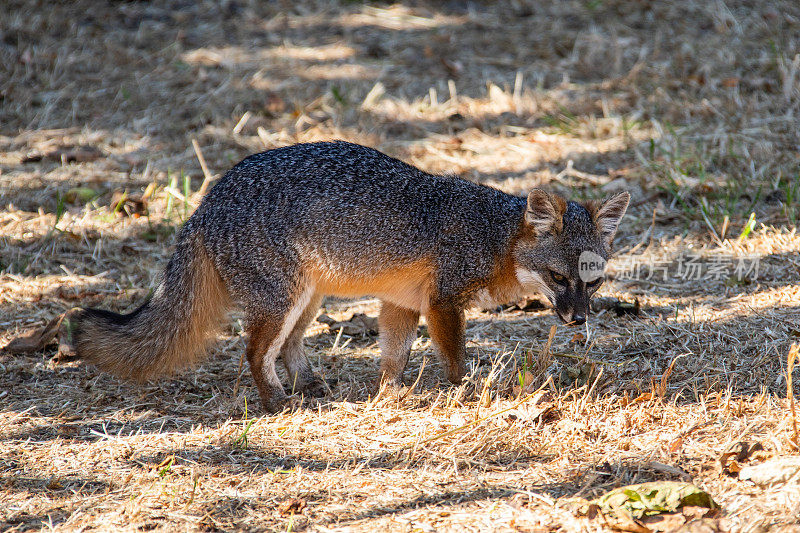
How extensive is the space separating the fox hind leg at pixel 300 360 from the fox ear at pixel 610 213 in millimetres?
1936

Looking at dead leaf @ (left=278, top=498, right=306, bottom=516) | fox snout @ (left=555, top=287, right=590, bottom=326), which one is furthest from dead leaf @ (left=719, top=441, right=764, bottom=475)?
dead leaf @ (left=278, top=498, right=306, bottom=516)

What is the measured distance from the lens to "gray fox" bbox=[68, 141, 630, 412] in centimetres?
498

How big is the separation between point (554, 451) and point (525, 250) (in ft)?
4.93

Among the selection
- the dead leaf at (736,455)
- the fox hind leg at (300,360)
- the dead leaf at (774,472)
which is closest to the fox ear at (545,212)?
the fox hind leg at (300,360)

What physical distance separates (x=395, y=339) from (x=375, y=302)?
1313 mm

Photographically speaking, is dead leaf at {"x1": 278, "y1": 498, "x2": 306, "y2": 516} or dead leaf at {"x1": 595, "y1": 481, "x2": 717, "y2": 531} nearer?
dead leaf at {"x1": 595, "y1": 481, "x2": 717, "y2": 531}

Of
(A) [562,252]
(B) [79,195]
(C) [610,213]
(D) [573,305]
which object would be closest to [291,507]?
(D) [573,305]

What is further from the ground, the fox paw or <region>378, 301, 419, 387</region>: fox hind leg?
<region>378, 301, 419, 387</region>: fox hind leg

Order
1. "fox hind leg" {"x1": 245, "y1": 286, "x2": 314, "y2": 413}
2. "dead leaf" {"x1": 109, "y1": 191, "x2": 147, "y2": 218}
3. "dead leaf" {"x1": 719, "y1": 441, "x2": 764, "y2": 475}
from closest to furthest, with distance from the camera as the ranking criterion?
"dead leaf" {"x1": 719, "y1": 441, "x2": 764, "y2": 475} → "fox hind leg" {"x1": 245, "y1": 286, "x2": 314, "y2": 413} → "dead leaf" {"x1": 109, "y1": 191, "x2": 147, "y2": 218}

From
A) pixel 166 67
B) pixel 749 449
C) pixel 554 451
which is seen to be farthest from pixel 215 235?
pixel 166 67

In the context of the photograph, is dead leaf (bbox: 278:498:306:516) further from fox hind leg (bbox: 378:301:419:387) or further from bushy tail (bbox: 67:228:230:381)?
bushy tail (bbox: 67:228:230:381)

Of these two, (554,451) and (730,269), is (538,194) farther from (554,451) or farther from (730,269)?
(730,269)

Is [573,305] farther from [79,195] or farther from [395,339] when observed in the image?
[79,195]

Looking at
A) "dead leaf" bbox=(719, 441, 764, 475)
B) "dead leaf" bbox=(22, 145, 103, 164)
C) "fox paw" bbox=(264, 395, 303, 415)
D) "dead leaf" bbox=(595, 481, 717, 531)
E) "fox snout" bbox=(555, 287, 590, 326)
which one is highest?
"dead leaf" bbox=(22, 145, 103, 164)
